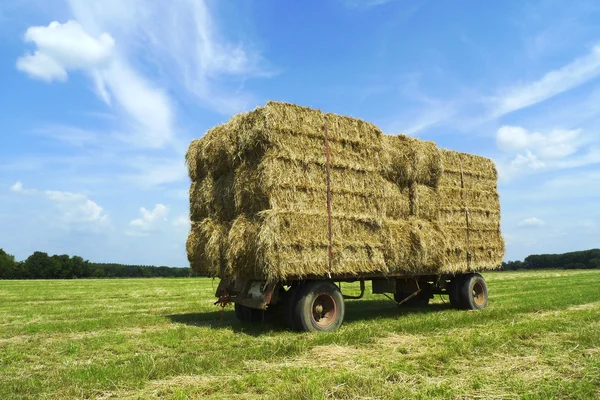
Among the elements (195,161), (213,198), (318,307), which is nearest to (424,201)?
(318,307)

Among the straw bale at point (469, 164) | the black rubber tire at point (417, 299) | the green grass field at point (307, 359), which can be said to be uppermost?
the straw bale at point (469, 164)

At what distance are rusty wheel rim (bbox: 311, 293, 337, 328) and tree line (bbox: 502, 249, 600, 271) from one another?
7016 cm

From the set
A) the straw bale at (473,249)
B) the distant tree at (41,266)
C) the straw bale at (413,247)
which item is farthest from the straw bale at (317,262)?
the distant tree at (41,266)

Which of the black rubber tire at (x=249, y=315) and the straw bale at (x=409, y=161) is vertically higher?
the straw bale at (x=409, y=161)

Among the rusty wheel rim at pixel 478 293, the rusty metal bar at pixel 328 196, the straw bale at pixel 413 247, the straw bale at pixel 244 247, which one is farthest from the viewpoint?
the rusty wheel rim at pixel 478 293

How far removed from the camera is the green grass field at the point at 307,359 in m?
4.73

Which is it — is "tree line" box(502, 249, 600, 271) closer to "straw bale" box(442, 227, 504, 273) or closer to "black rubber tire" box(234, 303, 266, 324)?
"straw bale" box(442, 227, 504, 273)

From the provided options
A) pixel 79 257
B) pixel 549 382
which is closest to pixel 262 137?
pixel 549 382

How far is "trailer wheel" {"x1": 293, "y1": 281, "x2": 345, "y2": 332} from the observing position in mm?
8758

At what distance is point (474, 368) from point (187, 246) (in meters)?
7.35

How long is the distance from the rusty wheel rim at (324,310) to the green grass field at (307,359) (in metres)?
0.49

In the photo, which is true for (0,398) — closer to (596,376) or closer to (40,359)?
(40,359)

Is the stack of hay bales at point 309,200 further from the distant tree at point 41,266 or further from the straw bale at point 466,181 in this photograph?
the distant tree at point 41,266

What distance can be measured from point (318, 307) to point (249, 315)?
221 centimetres
